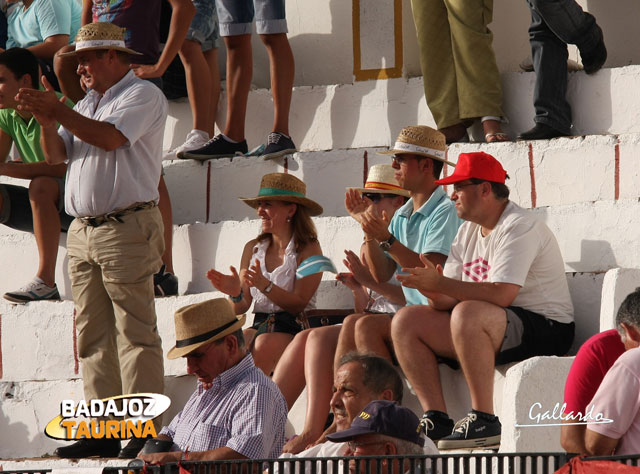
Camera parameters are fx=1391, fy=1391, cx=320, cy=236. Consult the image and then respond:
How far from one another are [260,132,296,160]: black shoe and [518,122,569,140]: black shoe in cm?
132

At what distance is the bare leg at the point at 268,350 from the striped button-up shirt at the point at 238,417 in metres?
1.14

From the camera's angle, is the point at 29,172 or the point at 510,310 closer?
the point at 510,310

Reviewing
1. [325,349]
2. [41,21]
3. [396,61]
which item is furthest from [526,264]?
[41,21]

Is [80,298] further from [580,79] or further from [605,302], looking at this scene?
[580,79]

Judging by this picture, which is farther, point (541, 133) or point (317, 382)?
point (541, 133)

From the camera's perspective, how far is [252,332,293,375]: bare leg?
5.95 metres

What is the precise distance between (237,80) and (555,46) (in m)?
1.80

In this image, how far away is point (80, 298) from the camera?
5832 mm

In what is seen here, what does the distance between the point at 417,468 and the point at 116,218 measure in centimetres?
277

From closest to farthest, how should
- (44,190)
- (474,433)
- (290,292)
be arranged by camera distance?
(474,433)
(290,292)
(44,190)

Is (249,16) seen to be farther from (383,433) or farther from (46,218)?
(383,433)

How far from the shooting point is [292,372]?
18.8 ft

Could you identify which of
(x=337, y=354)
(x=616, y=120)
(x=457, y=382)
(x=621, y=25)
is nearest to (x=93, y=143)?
(x=337, y=354)

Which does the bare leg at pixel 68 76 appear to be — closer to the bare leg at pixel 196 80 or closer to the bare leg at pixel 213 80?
the bare leg at pixel 196 80
